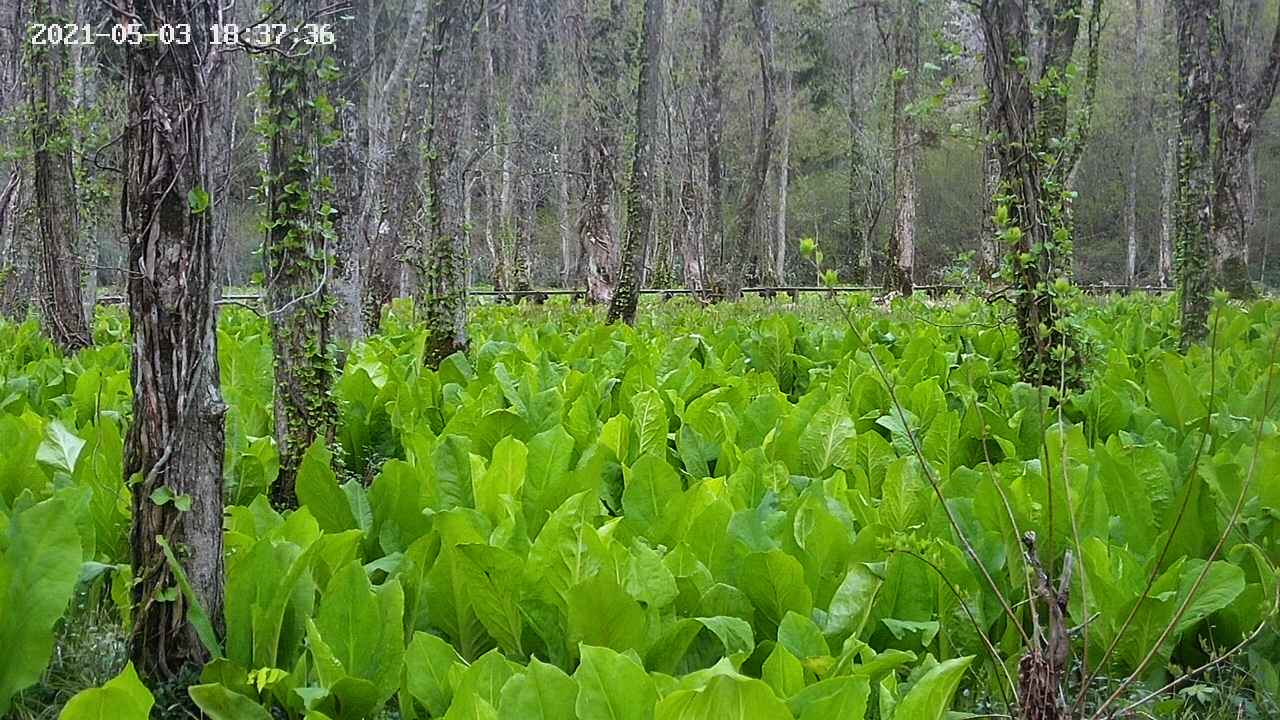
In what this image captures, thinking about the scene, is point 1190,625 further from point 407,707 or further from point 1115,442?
point 407,707

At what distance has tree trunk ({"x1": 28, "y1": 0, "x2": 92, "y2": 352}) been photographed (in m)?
7.67

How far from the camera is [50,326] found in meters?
8.27

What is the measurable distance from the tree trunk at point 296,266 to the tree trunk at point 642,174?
6.96 m

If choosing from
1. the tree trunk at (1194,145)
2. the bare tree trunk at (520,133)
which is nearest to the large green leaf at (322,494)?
the tree trunk at (1194,145)

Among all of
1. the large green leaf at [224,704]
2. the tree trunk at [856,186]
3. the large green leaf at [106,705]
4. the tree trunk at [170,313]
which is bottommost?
the large green leaf at [224,704]

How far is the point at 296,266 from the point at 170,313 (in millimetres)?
2347

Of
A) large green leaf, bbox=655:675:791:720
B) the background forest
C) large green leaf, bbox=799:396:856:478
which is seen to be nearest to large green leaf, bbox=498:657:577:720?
large green leaf, bbox=655:675:791:720

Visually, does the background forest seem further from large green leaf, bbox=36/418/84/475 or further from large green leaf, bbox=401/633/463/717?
large green leaf, bbox=401/633/463/717

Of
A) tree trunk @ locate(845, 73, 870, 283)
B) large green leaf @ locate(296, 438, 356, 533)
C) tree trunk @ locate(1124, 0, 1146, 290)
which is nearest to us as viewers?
large green leaf @ locate(296, 438, 356, 533)

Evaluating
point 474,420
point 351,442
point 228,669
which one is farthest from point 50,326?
point 228,669

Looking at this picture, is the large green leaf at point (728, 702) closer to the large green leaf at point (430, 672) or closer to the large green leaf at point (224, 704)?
the large green leaf at point (430, 672)

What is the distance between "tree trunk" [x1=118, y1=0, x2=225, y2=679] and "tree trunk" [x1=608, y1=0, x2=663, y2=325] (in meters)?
9.27

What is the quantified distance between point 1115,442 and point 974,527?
980 mm

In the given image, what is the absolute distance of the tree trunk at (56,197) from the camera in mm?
7668
